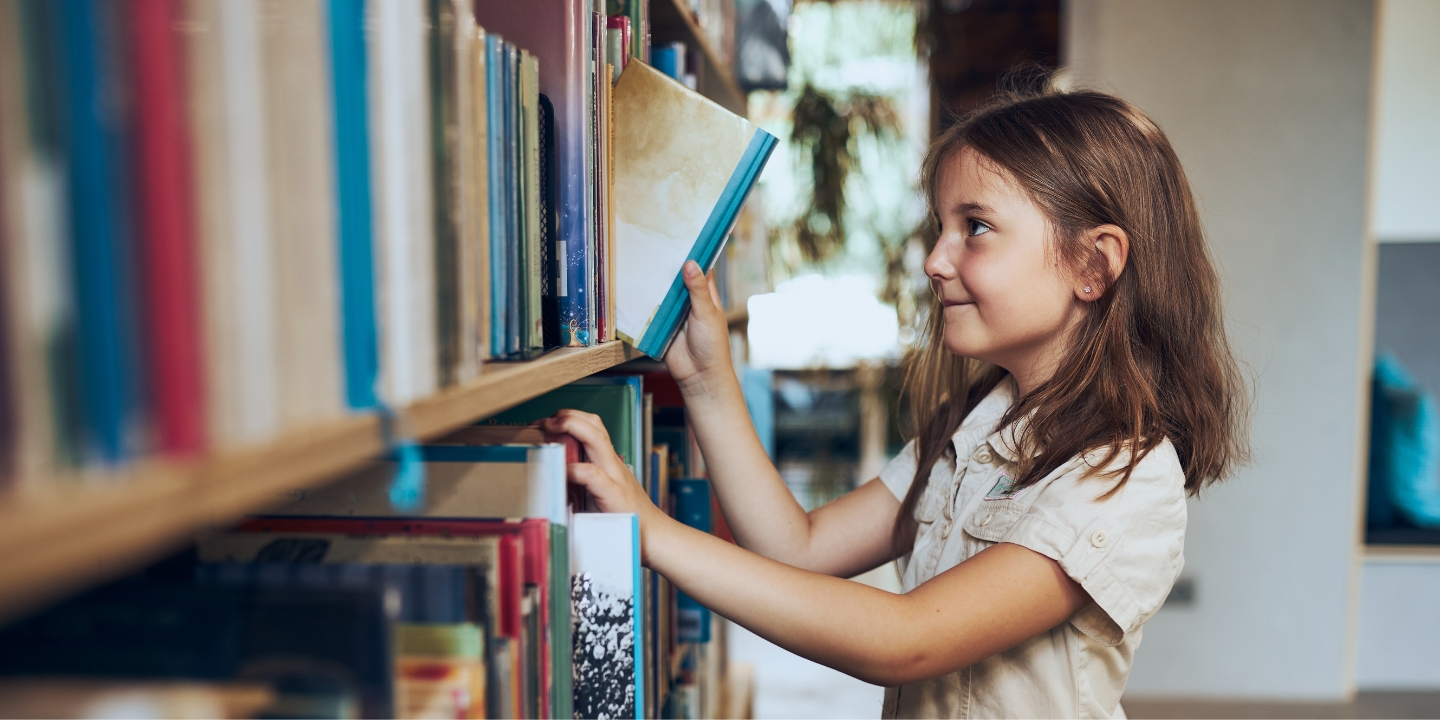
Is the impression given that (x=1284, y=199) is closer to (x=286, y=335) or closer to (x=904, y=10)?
(x=904, y=10)

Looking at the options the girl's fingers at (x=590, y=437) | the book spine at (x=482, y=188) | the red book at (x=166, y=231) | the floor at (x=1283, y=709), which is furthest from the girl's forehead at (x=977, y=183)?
the floor at (x=1283, y=709)

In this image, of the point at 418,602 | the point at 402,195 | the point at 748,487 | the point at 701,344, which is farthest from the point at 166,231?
the point at 748,487

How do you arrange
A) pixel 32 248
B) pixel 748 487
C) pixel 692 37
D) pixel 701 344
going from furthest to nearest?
pixel 692 37 < pixel 748 487 < pixel 701 344 < pixel 32 248

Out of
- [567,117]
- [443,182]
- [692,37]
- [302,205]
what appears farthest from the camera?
[692,37]

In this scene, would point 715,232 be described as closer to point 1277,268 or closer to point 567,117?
point 567,117

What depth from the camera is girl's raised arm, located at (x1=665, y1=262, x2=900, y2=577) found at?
951 millimetres

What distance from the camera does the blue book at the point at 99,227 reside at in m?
0.24

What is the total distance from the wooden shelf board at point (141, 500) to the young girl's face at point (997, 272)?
0.71 meters

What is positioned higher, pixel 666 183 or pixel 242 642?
pixel 666 183

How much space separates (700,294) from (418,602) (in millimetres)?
479

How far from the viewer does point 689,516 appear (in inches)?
43.7

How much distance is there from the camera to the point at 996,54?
3.91m

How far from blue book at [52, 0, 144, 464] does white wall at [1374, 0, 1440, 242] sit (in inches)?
118

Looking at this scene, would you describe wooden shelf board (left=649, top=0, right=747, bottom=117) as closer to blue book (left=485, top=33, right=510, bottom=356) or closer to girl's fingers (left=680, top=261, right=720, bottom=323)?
girl's fingers (left=680, top=261, right=720, bottom=323)
